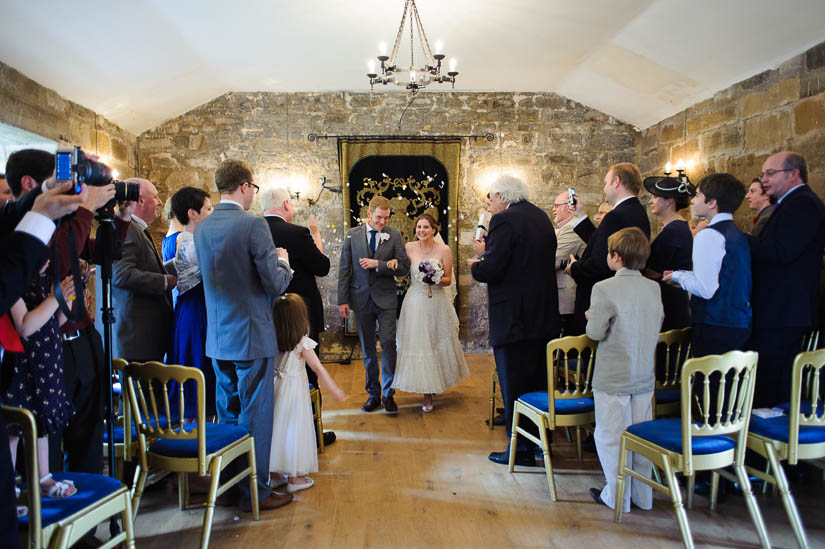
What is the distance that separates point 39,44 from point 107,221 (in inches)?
113

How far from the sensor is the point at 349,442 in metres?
3.75

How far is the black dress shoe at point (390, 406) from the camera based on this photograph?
437 centimetres

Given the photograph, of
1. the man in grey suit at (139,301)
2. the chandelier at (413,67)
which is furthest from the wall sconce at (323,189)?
the man in grey suit at (139,301)

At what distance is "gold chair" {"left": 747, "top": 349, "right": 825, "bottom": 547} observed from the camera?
2283mm

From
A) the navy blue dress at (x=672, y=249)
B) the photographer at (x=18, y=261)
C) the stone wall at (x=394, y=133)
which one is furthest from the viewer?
the stone wall at (x=394, y=133)

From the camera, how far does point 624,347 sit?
8.63 feet

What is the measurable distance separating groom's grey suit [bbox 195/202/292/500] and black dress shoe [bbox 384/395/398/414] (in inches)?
68.3

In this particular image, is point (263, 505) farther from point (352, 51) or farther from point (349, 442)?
point (352, 51)

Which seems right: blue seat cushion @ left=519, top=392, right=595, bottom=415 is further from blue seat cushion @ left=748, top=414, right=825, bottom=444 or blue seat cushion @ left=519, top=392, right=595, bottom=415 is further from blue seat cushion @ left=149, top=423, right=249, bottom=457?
blue seat cushion @ left=149, top=423, right=249, bottom=457

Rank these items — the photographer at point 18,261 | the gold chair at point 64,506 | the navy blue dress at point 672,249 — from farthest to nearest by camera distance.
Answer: the navy blue dress at point 672,249
the gold chair at point 64,506
the photographer at point 18,261

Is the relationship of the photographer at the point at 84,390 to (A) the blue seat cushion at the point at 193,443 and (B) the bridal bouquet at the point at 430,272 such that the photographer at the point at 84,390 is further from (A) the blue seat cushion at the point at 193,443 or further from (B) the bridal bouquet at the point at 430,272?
(B) the bridal bouquet at the point at 430,272

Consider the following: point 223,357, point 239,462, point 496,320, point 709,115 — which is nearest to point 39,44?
point 223,357

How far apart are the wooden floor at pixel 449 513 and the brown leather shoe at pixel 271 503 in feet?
0.14

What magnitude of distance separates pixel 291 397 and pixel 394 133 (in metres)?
4.66
